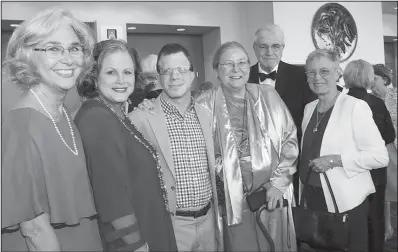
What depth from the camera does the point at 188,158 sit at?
6.61ft

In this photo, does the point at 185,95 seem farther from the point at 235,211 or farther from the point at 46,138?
the point at 46,138

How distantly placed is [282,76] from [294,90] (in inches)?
5.2

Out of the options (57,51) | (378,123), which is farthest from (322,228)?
→ (57,51)

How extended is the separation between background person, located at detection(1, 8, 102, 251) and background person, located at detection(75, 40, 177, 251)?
0.06 meters

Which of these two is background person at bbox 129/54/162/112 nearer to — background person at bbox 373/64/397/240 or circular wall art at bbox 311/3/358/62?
background person at bbox 373/64/397/240

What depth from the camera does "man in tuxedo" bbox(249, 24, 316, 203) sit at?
280 cm

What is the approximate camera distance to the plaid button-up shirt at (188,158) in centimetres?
199

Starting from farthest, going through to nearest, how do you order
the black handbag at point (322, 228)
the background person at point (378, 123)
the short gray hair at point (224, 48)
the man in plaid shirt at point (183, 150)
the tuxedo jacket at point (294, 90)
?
the tuxedo jacket at point (294, 90), the background person at point (378, 123), the short gray hair at point (224, 48), the black handbag at point (322, 228), the man in plaid shirt at point (183, 150)

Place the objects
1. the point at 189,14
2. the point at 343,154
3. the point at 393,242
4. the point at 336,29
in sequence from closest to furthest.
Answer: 1. the point at 343,154
2. the point at 393,242
3. the point at 336,29
4. the point at 189,14

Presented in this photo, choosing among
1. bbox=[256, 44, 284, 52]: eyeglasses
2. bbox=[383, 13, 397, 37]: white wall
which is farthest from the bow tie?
bbox=[383, 13, 397, 37]: white wall

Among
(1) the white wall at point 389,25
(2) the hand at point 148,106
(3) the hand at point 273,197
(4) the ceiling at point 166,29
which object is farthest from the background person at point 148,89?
(4) the ceiling at point 166,29

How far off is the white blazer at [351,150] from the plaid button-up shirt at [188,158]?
2.57ft

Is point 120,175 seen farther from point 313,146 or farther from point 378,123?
point 378,123

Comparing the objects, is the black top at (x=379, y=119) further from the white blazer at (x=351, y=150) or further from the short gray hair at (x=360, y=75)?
the white blazer at (x=351, y=150)
